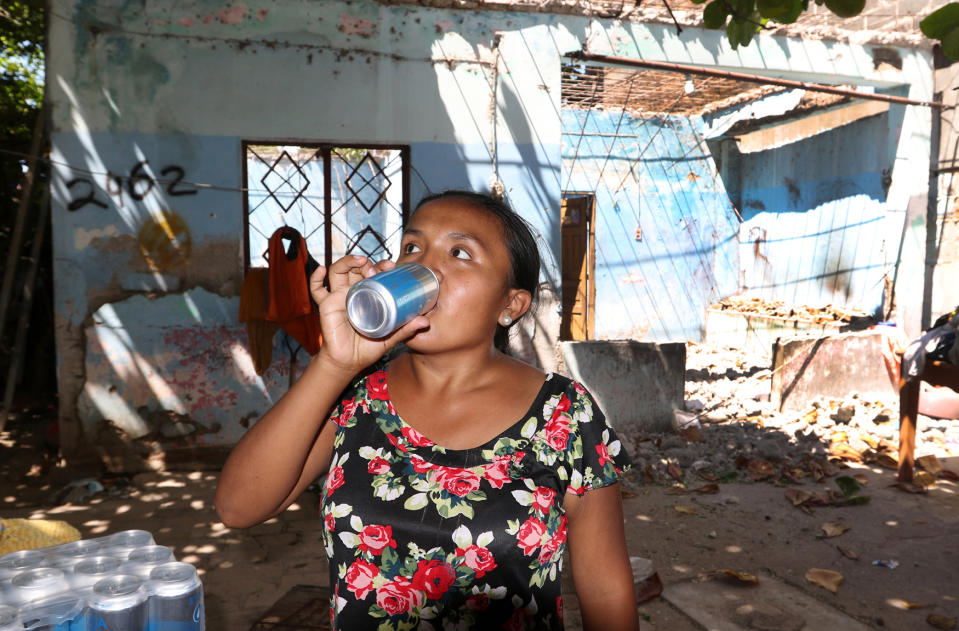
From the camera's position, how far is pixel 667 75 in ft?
26.8

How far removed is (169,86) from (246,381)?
2.31m

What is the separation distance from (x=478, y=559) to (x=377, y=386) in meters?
0.41

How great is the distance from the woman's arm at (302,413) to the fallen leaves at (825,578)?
10.2 ft

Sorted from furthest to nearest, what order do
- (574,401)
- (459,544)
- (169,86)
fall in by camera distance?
(169,86)
(574,401)
(459,544)

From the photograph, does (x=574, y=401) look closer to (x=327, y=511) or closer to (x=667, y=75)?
(x=327, y=511)

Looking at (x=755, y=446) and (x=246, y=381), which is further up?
(x=246, y=381)

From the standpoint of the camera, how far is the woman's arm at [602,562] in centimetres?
124

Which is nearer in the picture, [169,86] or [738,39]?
[738,39]

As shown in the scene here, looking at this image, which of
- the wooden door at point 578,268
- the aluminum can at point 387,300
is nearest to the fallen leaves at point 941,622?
the aluminum can at point 387,300

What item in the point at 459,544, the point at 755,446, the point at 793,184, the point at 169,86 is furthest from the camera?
the point at 793,184

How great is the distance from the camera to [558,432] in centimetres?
127

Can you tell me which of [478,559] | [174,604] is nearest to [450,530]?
[478,559]

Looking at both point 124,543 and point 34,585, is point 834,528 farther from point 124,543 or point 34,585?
point 34,585

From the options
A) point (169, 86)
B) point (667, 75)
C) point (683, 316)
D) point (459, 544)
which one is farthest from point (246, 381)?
point (683, 316)
